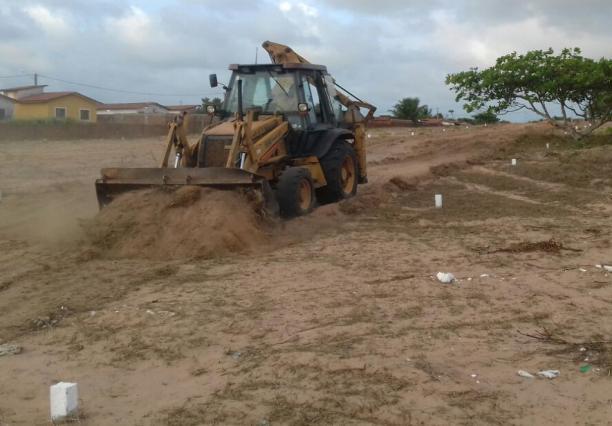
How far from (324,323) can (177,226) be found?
363cm

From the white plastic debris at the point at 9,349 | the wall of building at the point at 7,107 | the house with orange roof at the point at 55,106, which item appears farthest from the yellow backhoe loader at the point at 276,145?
the wall of building at the point at 7,107

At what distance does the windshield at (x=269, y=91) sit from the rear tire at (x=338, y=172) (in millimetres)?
1167

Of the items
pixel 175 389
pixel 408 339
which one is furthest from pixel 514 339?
pixel 175 389

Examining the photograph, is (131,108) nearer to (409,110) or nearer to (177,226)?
(409,110)

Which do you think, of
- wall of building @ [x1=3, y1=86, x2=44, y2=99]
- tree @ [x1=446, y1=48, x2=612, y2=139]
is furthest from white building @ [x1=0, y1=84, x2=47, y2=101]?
tree @ [x1=446, y1=48, x2=612, y2=139]

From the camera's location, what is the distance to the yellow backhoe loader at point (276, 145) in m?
9.64

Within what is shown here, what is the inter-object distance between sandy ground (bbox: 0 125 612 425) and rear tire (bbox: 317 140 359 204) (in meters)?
0.70

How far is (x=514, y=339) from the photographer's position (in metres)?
5.48

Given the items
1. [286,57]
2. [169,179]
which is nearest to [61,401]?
[169,179]

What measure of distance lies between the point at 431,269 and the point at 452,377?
3.05 metres

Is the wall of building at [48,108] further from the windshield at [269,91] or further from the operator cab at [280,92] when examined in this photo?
the windshield at [269,91]

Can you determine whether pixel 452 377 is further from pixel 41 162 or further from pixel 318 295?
pixel 41 162

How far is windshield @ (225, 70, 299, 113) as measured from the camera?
11.5m

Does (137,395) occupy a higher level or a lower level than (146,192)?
lower
